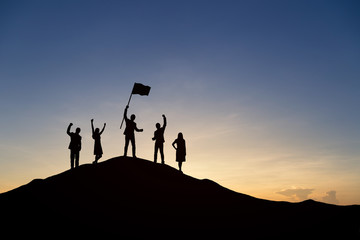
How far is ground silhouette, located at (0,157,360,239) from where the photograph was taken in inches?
426

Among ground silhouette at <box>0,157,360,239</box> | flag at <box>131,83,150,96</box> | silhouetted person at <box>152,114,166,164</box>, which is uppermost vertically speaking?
flag at <box>131,83,150,96</box>

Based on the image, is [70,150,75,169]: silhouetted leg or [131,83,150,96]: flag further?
[131,83,150,96]: flag

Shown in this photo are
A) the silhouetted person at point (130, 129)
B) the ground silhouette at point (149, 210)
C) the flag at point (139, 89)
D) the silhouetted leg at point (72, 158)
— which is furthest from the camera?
the flag at point (139, 89)

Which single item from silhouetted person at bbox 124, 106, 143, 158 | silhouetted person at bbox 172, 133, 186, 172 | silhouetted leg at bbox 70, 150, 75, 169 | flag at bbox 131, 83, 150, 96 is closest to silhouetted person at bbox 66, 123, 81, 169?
silhouetted leg at bbox 70, 150, 75, 169

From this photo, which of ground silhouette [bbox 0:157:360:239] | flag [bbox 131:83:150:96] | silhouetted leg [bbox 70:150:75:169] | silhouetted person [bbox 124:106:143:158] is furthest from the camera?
flag [bbox 131:83:150:96]

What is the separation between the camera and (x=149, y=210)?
484 inches

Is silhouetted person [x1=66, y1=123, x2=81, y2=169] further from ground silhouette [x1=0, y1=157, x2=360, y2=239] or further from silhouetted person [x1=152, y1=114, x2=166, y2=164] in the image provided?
silhouetted person [x1=152, y1=114, x2=166, y2=164]

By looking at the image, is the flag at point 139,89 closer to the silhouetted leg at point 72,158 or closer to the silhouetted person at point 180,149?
the silhouetted person at point 180,149

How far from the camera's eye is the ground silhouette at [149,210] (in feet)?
35.5

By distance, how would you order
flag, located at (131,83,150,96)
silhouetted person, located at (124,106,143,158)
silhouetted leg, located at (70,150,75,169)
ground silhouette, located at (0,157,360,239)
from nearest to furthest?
ground silhouette, located at (0,157,360,239)
silhouetted person, located at (124,106,143,158)
silhouetted leg, located at (70,150,75,169)
flag, located at (131,83,150,96)

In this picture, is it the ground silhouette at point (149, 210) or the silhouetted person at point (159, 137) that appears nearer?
the ground silhouette at point (149, 210)

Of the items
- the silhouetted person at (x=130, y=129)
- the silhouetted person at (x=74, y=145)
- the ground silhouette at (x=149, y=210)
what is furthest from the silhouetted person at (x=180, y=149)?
the silhouetted person at (x=74, y=145)

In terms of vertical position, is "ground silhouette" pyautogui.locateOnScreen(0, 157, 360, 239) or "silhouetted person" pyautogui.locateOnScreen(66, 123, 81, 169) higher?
"silhouetted person" pyautogui.locateOnScreen(66, 123, 81, 169)

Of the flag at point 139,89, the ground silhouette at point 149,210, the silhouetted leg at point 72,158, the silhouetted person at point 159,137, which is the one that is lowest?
the ground silhouette at point 149,210
